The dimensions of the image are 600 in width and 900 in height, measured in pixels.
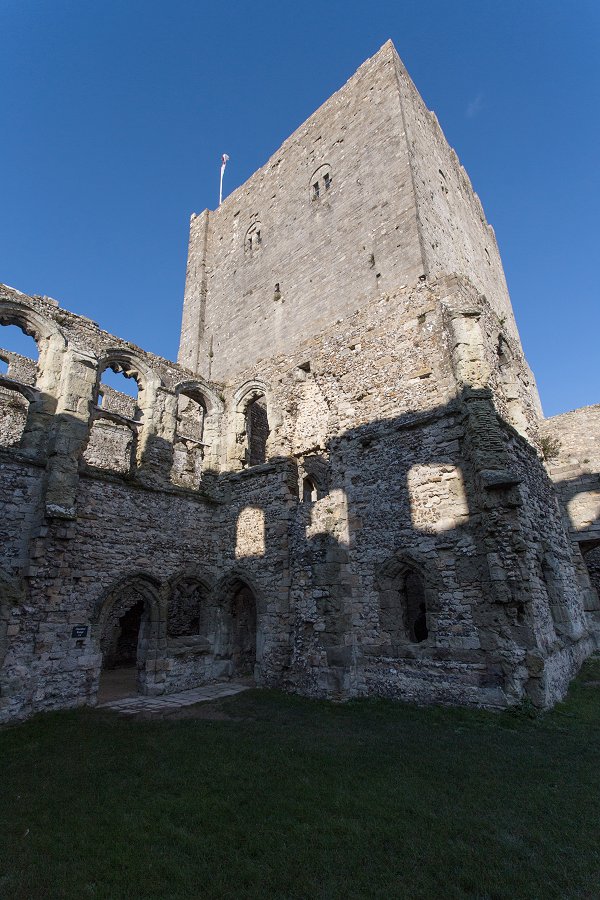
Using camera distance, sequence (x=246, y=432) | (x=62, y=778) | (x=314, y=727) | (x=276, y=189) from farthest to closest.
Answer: (x=276, y=189)
(x=246, y=432)
(x=314, y=727)
(x=62, y=778)

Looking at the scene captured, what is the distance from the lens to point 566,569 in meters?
11.2

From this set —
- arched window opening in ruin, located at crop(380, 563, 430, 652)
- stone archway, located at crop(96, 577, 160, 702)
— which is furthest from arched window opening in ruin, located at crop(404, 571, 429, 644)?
stone archway, located at crop(96, 577, 160, 702)

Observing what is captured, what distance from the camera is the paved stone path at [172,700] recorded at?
9.26 meters

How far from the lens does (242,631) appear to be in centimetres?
1271

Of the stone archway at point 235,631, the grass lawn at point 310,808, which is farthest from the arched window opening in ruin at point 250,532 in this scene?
the grass lawn at point 310,808

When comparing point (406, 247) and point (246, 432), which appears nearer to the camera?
point (406, 247)

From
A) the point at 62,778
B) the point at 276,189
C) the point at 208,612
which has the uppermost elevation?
the point at 276,189

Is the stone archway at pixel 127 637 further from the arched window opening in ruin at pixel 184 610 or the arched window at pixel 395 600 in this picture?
the arched window at pixel 395 600

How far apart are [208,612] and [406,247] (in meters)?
11.6

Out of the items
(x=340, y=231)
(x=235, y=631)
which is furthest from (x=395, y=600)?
(x=340, y=231)

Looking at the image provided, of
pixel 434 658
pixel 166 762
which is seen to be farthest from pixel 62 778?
pixel 434 658

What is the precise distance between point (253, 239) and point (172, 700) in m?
17.3

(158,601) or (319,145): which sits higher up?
(319,145)

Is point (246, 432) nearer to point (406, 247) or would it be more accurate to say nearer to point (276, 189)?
point (406, 247)
